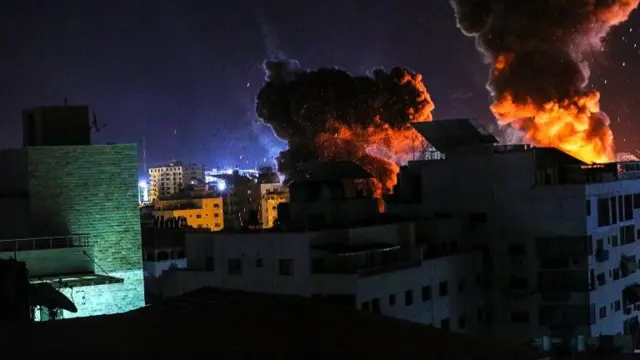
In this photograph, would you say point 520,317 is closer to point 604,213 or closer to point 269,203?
point 604,213

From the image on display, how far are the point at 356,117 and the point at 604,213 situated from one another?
84.7ft

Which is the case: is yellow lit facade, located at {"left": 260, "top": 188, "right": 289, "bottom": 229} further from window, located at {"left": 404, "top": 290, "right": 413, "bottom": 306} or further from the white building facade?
window, located at {"left": 404, "top": 290, "right": 413, "bottom": 306}

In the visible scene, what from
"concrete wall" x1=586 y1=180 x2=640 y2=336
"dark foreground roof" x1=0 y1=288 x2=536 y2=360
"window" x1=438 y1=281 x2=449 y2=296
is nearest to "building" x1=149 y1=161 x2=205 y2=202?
"concrete wall" x1=586 y1=180 x2=640 y2=336

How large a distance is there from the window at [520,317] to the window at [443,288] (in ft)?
13.9

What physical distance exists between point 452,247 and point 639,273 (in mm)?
9852

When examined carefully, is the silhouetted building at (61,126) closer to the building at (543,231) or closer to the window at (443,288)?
the window at (443,288)

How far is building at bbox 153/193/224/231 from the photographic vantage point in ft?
347

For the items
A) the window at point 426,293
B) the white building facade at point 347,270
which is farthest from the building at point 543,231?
the window at point 426,293

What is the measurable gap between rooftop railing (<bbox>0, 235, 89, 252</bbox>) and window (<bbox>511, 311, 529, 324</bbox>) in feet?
56.0

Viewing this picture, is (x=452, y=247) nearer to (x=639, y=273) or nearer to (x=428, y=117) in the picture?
(x=639, y=273)

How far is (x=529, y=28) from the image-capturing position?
57156 mm

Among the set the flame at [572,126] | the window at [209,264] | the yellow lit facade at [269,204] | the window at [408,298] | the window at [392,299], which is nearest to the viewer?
the window at [392,299]

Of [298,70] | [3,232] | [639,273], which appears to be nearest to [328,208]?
[3,232]

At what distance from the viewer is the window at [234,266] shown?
34472mm
